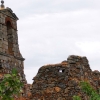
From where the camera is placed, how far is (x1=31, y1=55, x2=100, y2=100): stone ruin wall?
902 centimetres

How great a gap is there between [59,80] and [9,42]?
7.47m

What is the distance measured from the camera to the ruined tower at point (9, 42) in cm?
1538

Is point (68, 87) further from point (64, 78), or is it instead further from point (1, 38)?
point (1, 38)

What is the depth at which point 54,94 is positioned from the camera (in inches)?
360

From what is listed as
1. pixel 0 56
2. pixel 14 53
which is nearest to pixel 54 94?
pixel 0 56

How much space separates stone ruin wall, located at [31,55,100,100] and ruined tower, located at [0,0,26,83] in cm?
574

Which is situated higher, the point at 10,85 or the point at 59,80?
the point at 59,80

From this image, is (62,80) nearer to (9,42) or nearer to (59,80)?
(59,80)

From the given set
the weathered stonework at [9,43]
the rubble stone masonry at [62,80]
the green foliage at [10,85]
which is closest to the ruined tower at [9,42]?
the weathered stonework at [9,43]

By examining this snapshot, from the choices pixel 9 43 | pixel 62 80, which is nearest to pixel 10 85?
pixel 62 80

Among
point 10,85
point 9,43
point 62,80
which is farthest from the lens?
point 9,43

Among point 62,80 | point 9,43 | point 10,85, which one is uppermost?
point 9,43

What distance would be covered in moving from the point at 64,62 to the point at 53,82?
61 cm

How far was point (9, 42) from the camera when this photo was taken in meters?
16.3
